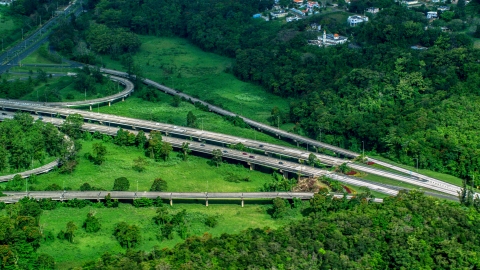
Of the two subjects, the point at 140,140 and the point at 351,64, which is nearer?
the point at 140,140

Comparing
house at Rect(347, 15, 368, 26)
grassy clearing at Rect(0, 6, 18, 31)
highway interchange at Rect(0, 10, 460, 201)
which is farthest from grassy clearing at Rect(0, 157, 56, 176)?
grassy clearing at Rect(0, 6, 18, 31)

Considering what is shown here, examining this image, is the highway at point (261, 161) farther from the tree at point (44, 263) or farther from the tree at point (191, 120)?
the tree at point (44, 263)

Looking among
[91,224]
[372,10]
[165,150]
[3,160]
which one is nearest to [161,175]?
[165,150]

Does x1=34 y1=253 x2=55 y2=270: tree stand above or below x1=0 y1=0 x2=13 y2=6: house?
below

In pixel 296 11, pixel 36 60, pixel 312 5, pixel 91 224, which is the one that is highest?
pixel 312 5

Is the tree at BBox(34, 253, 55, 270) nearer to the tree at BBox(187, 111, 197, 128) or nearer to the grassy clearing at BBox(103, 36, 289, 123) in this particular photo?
the tree at BBox(187, 111, 197, 128)

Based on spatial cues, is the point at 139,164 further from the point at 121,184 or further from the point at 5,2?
the point at 5,2

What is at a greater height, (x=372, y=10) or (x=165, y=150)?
(x=372, y=10)
